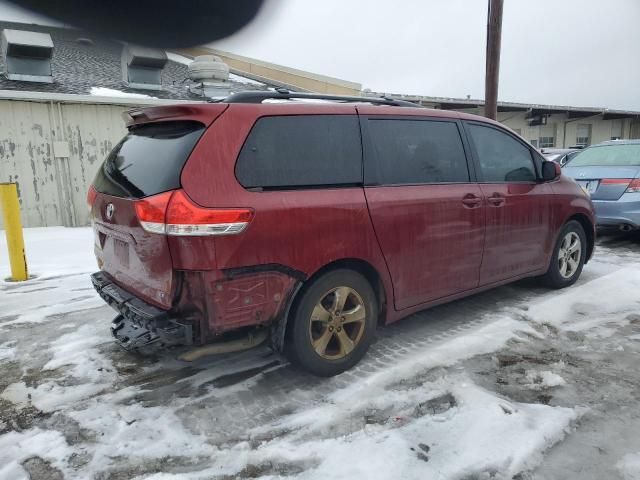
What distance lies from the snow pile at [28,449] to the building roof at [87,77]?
8.87 metres

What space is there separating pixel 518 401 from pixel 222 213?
202 cm

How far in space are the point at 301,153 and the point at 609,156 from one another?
6.79 metres

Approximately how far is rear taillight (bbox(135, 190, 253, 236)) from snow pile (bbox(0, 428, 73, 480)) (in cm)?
119

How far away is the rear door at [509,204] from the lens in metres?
3.92

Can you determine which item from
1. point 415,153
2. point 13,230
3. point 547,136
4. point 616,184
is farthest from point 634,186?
point 547,136

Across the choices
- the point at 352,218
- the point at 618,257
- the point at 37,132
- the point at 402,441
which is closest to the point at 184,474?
the point at 402,441

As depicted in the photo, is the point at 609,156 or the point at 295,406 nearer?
the point at 295,406

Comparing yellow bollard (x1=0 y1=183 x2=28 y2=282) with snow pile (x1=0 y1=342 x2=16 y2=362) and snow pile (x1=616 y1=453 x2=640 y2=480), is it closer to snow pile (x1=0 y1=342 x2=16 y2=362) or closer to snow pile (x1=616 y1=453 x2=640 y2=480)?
snow pile (x1=0 y1=342 x2=16 y2=362)

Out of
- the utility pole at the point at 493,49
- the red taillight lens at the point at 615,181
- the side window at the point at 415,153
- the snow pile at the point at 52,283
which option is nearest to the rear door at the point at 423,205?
the side window at the point at 415,153

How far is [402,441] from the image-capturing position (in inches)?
94.7

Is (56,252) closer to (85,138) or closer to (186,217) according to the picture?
(85,138)

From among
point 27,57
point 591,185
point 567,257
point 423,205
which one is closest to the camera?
point 423,205

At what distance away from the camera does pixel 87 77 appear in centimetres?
1192

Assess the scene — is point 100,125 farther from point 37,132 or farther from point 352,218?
point 352,218
